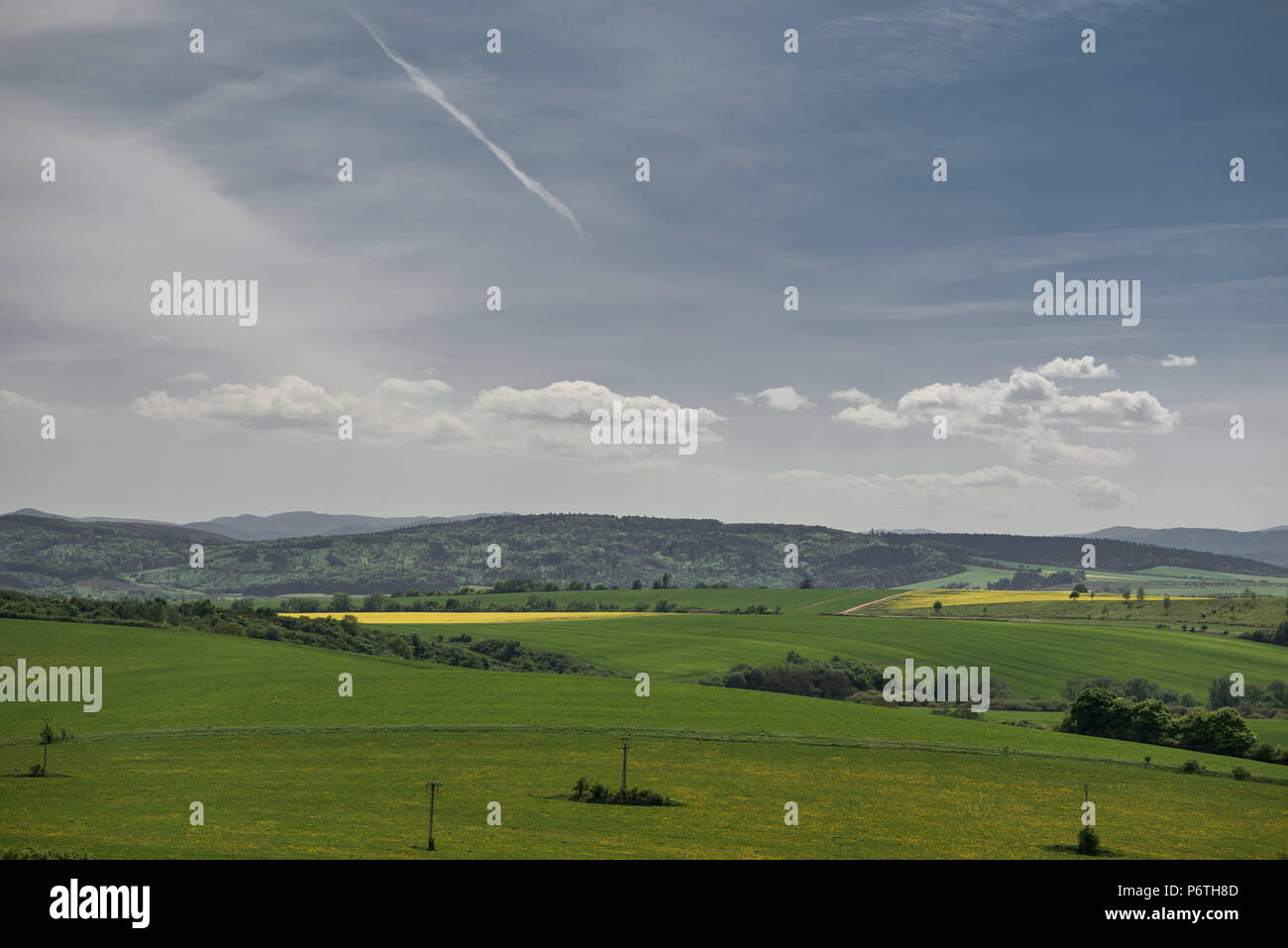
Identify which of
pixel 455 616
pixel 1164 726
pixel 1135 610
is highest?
pixel 455 616

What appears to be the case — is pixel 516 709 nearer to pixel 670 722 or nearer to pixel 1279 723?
pixel 670 722

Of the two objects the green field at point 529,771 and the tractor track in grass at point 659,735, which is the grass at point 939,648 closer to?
the green field at point 529,771

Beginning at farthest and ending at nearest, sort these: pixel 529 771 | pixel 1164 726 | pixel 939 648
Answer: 1. pixel 939 648
2. pixel 1164 726
3. pixel 529 771

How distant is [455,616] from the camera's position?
17338cm

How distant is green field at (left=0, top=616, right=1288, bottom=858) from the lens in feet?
131

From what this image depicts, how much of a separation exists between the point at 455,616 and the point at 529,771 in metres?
118

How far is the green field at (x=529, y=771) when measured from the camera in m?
40.0

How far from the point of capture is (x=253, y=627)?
128 meters

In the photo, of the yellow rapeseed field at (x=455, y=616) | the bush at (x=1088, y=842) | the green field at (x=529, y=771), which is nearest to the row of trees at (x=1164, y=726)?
the green field at (x=529, y=771)

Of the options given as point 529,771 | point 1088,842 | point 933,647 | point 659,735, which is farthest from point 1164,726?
point 529,771

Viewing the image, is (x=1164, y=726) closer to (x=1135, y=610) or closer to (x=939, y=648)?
(x=939, y=648)
